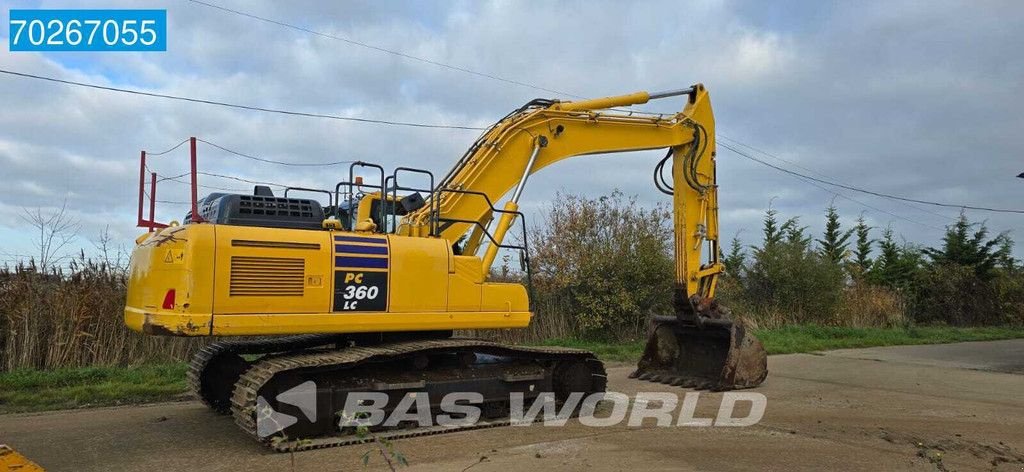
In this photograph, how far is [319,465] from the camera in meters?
5.58

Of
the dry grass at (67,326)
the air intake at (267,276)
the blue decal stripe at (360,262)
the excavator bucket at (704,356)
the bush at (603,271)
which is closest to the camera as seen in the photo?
the air intake at (267,276)

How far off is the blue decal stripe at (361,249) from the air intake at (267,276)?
1.18 feet

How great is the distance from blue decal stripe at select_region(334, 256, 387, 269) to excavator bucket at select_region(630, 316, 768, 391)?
15.8ft

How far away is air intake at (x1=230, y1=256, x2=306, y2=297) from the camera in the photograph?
238 inches

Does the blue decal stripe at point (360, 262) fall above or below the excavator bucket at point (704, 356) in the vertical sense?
above

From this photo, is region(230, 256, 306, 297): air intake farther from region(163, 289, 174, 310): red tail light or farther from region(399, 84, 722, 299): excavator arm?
region(399, 84, 722, 299): excavator arm

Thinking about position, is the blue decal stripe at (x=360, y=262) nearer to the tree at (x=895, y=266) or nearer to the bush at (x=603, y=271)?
the bush at (x=603, y=271)

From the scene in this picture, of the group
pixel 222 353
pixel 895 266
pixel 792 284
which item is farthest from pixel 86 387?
pixel 895 266

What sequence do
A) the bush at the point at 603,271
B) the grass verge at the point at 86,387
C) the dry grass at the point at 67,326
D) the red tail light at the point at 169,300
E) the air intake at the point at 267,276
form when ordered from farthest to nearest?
the bush at the point at 603,271 → the dry grass at the point at 67,326 → the grass verge at the point at 86,387 → the air intake at the point at 267,276 → the red tail light at the point at 169,300

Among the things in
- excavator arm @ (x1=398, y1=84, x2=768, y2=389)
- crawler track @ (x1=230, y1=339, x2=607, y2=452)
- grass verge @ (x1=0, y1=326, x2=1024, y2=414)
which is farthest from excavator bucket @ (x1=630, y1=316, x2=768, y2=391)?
grass verge @ (x1=0, y1=326, x2=1024, y2=414)

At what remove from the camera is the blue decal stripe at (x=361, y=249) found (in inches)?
255

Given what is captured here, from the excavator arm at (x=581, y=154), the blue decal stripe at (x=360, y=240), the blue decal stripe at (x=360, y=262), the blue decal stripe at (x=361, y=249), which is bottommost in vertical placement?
the blue decal stripe at (x=360, y=262)

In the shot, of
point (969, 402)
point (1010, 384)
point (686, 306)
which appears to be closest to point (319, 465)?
point (686, 306)

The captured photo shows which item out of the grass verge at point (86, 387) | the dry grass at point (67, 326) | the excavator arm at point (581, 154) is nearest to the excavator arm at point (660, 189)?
the excavator arm at point (581, 154)
